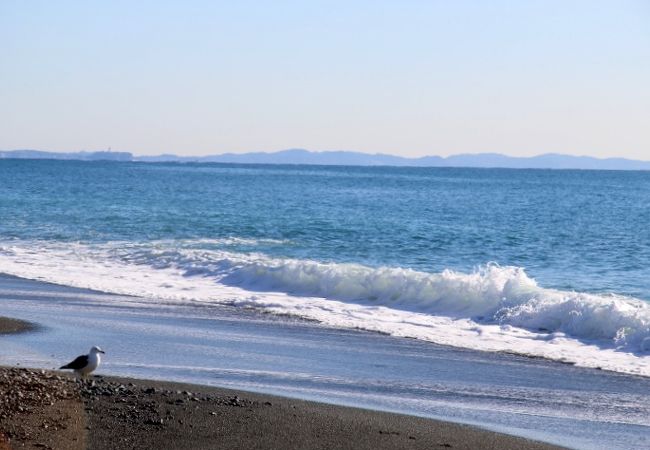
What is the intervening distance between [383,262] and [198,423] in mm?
19881

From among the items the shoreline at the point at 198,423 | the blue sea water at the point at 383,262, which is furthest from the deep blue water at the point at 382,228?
the shoreline at the point at 198,423

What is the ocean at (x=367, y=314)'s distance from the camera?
11203 millimetres

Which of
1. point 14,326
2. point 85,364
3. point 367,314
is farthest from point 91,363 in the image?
point 367,314

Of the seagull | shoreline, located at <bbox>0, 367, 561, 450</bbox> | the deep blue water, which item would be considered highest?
the seagull

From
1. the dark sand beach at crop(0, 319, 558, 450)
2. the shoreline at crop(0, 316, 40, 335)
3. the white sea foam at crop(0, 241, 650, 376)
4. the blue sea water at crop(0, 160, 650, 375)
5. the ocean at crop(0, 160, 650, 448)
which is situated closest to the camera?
the dark sand beach at crop(0, 319, 558, 450)

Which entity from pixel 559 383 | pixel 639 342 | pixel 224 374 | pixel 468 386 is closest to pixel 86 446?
pixel 224 374

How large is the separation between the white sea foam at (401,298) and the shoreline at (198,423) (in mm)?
4854

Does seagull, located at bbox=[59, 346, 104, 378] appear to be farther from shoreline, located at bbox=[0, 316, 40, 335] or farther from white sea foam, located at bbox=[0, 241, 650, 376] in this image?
white sea foam, located at bbox=[0, 241, 650, 376]

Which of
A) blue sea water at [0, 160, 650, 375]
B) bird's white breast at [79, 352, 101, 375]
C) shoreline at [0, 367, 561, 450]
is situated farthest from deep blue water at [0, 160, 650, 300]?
bird's white breast at [79, 352, 101, 375]

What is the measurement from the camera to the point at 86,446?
822 cm

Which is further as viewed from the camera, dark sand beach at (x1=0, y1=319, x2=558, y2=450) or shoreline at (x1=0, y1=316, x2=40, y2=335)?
shoreline at (x1=0, y1=316, x2=40, y2=335)

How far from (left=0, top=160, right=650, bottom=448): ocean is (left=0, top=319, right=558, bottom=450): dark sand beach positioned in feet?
2.30

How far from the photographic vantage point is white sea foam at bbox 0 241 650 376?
15.4 m

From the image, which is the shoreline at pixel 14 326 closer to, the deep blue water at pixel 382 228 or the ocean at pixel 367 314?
the ocean at pixel 367 314
